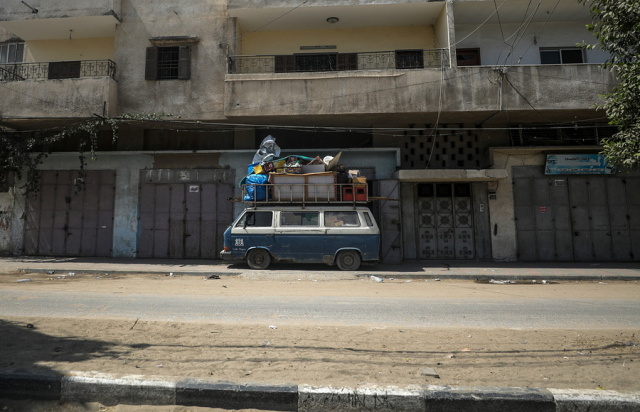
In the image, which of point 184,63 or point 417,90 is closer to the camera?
point 417,90

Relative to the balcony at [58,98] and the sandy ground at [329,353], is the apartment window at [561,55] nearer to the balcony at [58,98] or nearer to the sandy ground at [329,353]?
the sandy ground at [329,353]

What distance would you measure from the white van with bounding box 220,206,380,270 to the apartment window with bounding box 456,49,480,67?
25.4 feet

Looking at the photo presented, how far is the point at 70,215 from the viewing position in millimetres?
14367

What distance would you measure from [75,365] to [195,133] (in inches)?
469

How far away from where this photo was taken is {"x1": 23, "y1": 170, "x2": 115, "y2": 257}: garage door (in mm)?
14188

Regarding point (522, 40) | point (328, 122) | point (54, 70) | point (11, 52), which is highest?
point (11, 52)

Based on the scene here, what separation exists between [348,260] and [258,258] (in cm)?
272

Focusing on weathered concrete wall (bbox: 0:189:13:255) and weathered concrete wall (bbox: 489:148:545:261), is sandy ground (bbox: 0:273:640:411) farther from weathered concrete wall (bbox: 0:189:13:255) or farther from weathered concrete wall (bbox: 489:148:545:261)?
weathered concrete wall (bbox: 0:189:13:255)

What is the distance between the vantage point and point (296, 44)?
571 inches

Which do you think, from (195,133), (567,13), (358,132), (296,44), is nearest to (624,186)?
(567,13)

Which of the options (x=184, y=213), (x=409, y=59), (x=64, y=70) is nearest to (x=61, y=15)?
(x=64, y=70)

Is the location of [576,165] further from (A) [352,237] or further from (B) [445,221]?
(A) [352,237]

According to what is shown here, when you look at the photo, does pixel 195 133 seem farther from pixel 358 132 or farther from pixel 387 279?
pixel 387 279

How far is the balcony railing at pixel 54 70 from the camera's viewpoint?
14047 mm
